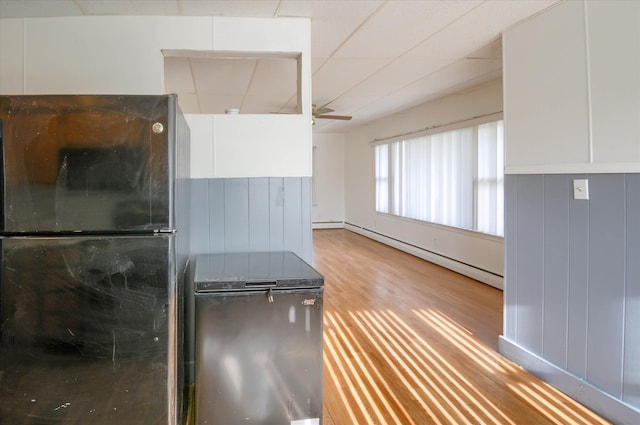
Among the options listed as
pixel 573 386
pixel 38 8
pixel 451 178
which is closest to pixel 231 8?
pixel 38 8

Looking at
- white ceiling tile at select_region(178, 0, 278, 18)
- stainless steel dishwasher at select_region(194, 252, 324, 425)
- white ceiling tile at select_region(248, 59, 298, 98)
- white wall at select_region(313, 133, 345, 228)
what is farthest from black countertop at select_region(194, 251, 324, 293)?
white wall at select_region(313, 133, 345, 228)

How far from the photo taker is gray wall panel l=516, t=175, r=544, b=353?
8.69ft

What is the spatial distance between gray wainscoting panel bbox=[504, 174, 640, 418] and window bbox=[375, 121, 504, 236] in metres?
1.99

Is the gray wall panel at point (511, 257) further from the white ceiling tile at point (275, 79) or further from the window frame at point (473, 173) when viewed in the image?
the white ceiling tile at point (275, 79)

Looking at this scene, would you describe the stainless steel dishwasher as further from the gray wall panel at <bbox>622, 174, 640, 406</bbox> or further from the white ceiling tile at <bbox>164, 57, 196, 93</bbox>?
the white ceiling tile at <bbox>164, 57, 196, 93</bbox>

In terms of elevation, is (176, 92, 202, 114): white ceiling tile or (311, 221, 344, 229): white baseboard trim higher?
(176, 92, 202, 114): white ceiling tile

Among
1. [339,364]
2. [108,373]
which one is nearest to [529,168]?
[339,364]

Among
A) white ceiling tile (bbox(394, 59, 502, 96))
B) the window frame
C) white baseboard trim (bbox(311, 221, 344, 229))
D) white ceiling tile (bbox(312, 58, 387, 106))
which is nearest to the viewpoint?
white ceiling tile (bbox(312, 58, 387, 106))

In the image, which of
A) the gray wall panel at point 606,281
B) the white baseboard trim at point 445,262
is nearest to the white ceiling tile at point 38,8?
the gray wall panel at point 606,281

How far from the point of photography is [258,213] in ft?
8.43

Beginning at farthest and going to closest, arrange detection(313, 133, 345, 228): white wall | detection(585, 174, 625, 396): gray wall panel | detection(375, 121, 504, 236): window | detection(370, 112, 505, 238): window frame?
1. detection(313, 133, 345, 228): white wall
2. detection(375, 121, 504, 236): window
3. detection(370, 112, 505, 238): window frame
4. detection(585, 174, 625, 396): gray wall panel

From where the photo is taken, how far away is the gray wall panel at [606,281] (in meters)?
2.12

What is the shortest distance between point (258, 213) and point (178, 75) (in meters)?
2.21

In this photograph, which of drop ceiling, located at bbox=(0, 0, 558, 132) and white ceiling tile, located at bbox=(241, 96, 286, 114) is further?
white ceiling tile, located at bbox=(241, 96, 286, 114)
